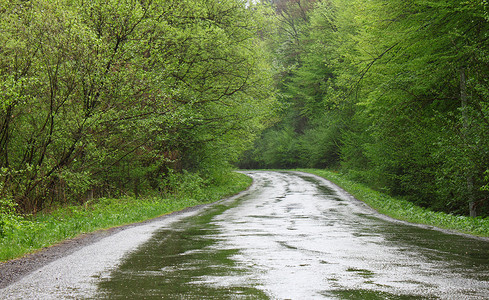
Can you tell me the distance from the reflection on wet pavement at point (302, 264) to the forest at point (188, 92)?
11.4ft

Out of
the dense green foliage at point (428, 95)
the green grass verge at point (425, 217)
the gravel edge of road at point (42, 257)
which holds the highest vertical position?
the dense green foliage at point (428, 95)

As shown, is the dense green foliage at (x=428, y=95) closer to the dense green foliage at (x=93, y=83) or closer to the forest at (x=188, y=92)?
the forest at (x=188, y=92)

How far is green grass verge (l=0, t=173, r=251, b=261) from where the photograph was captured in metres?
8.54

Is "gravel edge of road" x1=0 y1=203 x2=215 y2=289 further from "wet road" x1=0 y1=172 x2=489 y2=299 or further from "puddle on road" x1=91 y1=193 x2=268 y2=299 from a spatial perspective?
"puddle on road" x1=91 y1=193 x2=268 y2=299

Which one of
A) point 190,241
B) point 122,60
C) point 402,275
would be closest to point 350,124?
point 122,60

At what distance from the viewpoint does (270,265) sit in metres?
6.55

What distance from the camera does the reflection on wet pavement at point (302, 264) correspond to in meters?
5.04

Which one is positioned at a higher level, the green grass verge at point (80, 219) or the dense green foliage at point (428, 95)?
the dense green foliage at point (428, 95)

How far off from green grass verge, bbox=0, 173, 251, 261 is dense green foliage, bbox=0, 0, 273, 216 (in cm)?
89

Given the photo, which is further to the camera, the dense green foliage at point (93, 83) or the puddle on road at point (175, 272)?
the dense green foliage at point (93, 83)

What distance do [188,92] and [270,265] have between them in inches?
556

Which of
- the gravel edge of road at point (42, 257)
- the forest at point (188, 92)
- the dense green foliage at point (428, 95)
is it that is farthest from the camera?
the forest at point (188, 92)

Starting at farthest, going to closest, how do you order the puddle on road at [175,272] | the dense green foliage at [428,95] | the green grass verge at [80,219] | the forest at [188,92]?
the forest at [188,92], the dense green foliage at [428,95], the green grass verge at [80,219], the puddle on road at [175,272]

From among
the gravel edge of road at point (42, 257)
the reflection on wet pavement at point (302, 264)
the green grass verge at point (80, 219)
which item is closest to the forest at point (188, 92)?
the green grass verge at point (80, 219)
